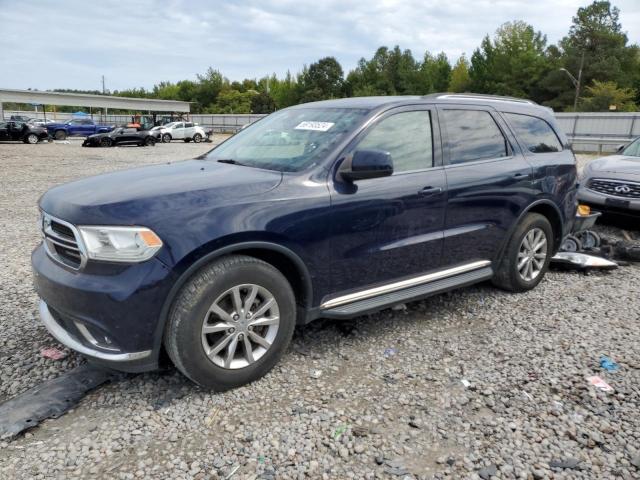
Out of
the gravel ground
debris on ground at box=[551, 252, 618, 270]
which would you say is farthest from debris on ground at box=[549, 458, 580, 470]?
debris on ground at box=[551, 252, 618, 270]

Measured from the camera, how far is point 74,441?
263 centimetres

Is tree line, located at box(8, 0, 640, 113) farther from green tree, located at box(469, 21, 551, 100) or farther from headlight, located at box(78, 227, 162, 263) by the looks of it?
headlight, located at box(78, 227, 162, 263)

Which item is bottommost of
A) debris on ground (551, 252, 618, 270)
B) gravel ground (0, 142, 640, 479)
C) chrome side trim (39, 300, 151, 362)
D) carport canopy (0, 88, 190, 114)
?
gravel ground (0, 142, 640, 479)

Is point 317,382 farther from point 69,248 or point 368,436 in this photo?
point 69,248

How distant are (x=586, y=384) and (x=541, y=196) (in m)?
2.02

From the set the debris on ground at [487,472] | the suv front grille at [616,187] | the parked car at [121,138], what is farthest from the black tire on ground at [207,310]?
the parked car at [121,138]

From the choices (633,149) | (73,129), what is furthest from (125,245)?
(73,129)

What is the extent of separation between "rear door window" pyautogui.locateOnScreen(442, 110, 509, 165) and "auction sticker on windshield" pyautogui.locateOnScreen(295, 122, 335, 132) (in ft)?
3.33

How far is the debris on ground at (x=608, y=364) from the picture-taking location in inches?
135

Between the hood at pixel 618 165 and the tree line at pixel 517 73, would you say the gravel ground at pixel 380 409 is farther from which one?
the tree line at pixel 517 73

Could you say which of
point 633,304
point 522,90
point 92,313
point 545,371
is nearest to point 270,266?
point 92,313

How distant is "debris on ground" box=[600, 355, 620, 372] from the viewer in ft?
11.3

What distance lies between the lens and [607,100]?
147 ft

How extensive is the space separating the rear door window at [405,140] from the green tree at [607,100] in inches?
1891
